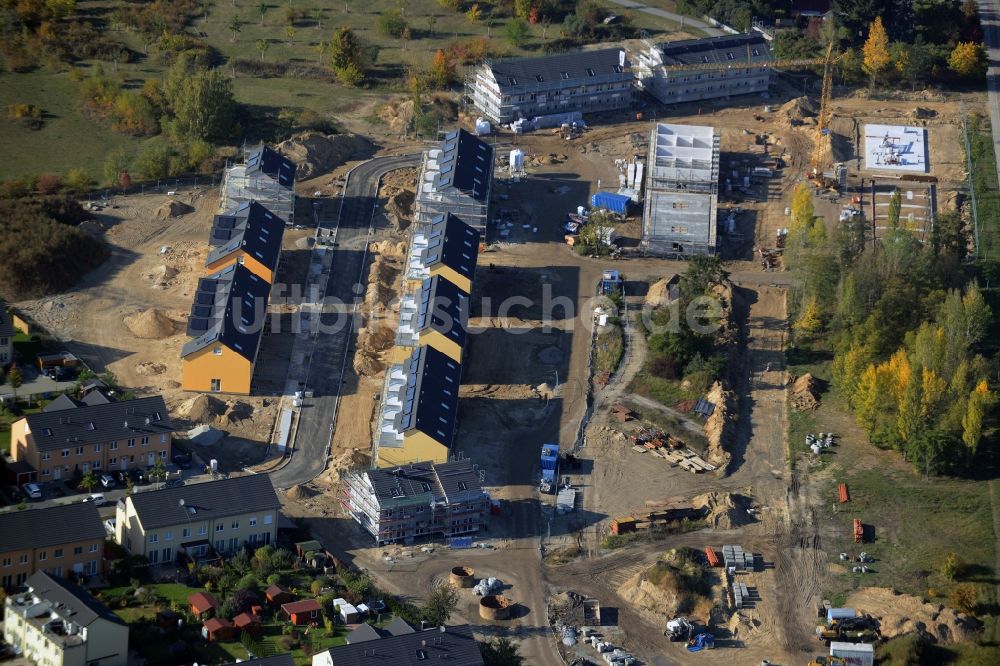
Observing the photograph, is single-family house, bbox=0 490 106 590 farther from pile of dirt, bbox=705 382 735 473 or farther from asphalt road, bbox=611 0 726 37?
asphalt road, bbox=611 0 726 37

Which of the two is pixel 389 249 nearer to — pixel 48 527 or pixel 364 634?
pixel 48 527

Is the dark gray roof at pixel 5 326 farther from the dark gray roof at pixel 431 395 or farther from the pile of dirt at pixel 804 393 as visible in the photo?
the pile of dirt at pixel 804 393

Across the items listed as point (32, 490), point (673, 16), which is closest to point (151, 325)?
point (32, 490)

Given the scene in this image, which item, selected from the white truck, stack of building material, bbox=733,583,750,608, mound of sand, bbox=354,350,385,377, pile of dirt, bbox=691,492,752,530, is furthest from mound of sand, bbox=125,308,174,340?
the white truck

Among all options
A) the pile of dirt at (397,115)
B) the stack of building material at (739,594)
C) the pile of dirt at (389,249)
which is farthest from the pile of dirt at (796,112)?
the stack of building material at (739,594)

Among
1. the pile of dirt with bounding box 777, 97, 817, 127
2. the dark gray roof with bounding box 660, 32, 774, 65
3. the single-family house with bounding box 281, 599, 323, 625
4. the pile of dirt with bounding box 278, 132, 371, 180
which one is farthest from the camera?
the dark gray roof with bounding box 660, 32, 774, 65

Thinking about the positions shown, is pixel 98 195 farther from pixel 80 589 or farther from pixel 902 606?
pixel 902 606
